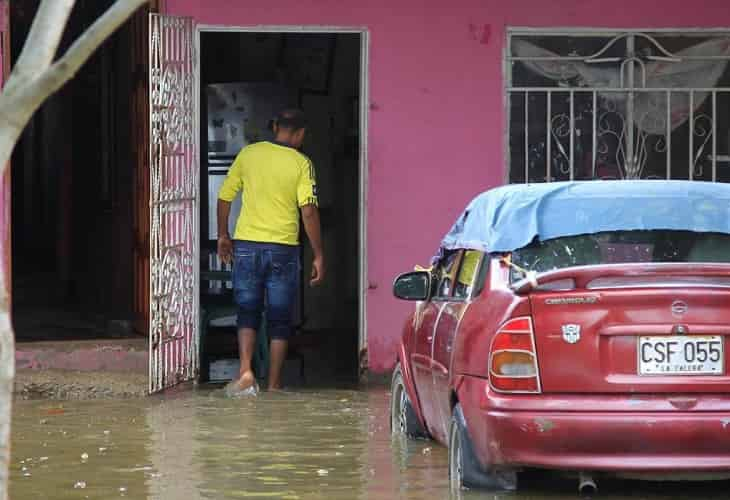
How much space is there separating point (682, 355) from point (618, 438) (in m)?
0.45

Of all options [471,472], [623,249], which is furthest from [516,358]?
[623,249]

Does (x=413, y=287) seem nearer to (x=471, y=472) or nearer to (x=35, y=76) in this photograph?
(x=471, y=472)

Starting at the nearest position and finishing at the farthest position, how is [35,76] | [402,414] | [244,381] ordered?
[35,76], [402,414], [244,381]

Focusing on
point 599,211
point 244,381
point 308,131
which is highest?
point 308,131

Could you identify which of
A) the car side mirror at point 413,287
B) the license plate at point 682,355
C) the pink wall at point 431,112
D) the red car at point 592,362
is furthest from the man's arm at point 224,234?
the license plate at point 682,355

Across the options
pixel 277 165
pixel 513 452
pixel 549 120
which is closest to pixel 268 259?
pixel 277 165

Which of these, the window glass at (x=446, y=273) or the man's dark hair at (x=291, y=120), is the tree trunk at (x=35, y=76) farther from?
the man's dark hair at (x=291, y=120)

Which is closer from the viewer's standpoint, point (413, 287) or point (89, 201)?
point (413, 287)

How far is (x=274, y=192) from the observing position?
455 inches

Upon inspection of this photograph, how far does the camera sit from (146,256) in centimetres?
1279

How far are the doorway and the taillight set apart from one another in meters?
7.74

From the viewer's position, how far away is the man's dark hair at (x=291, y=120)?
1159cm

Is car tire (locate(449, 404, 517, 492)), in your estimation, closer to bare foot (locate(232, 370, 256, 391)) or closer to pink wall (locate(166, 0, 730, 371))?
bare foot (locate(232, 370, 256, 391))

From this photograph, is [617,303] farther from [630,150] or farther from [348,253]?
[348,253]
